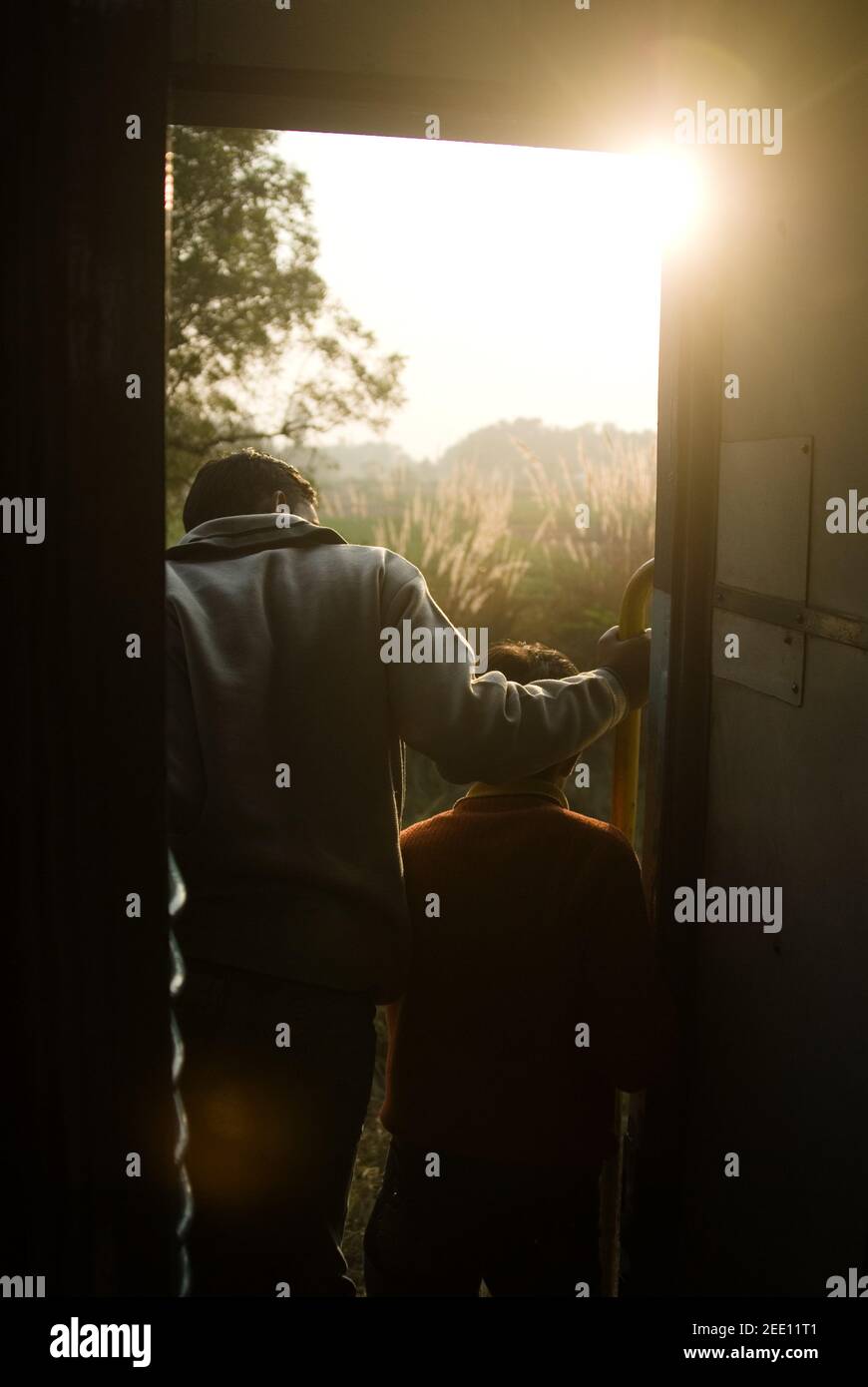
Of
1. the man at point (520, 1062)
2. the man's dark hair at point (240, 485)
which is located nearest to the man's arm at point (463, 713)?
the man at point (520, 1062)

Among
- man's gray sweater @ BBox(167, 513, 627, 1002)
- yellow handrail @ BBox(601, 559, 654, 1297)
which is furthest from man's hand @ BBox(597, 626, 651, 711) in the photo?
man's gray sweater @ BBox(167, 513, 627, 1002)

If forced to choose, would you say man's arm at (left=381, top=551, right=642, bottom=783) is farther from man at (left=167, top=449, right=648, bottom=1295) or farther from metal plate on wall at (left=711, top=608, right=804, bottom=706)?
metal plate on wall at (left=711, top=608, right=804, bottom=706)

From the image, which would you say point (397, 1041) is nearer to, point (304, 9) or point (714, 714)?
point (714, 714)

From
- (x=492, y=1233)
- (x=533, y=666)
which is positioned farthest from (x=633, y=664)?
(x=492, y=1233)

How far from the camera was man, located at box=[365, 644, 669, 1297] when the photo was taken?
6.93 feet

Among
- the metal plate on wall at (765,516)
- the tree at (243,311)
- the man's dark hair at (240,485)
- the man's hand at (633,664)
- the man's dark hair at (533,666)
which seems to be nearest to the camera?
the metal plate on wall at (765,516)

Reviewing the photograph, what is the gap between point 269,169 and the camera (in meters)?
6.37

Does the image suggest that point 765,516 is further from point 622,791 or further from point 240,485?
point 240,485

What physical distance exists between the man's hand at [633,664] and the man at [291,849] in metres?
0.38

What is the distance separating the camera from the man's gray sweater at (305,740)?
2.09 meters

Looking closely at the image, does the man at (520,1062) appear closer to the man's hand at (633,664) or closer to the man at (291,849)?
the man at (291,849)

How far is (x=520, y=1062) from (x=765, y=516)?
1012mm
